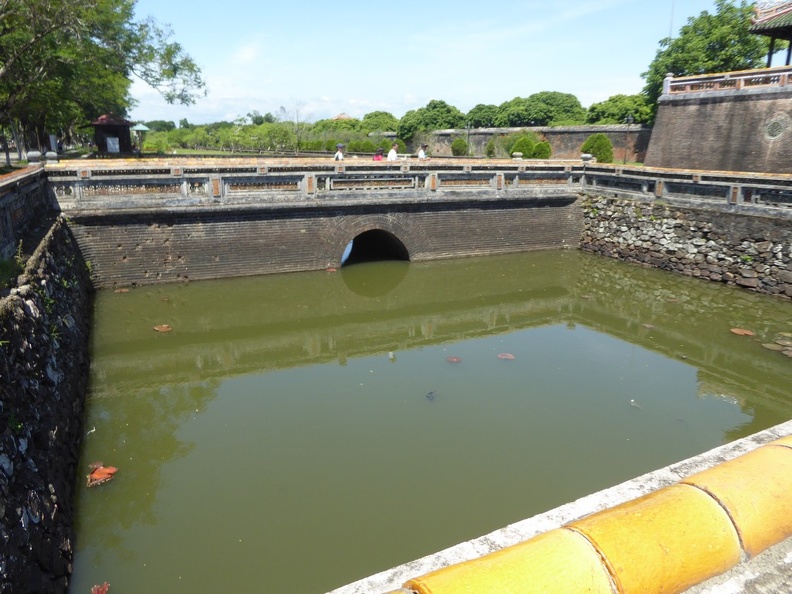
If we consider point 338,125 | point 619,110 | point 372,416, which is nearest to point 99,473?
point 372,416

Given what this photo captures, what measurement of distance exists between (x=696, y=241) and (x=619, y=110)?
2288cm

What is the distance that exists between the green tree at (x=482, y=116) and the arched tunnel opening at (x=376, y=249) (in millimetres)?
33604

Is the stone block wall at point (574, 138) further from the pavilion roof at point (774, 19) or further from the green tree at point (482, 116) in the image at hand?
the green tree at point (482, 116)

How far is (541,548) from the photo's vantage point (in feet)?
5.63

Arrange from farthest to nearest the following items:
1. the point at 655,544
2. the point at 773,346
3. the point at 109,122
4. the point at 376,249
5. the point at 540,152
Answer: the point at 109,122 → the point at 540,152 → the point at 376,249 → the point at 773,346 → the point at 655,544

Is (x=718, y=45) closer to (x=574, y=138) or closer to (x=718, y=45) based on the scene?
(x=718, y=45)

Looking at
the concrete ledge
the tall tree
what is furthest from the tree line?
the concrete ledge

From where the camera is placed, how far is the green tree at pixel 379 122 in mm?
59031

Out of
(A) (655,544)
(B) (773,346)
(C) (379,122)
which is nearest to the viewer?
(A) (655,544)

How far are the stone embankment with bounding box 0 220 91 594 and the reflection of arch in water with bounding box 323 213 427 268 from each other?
6.84 m

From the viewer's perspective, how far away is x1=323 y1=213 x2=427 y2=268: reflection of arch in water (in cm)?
1333

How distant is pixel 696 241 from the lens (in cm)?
1329

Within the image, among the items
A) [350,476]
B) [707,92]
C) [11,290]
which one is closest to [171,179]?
[11,290]

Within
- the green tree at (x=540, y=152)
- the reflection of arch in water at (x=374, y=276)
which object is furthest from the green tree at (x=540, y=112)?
the reflection of arch in water at (x=374, y=276)
